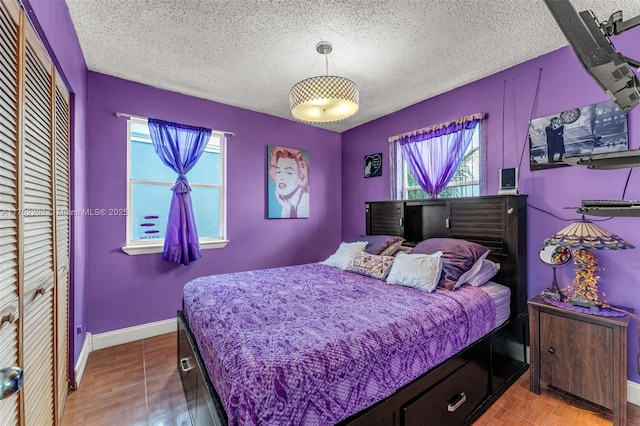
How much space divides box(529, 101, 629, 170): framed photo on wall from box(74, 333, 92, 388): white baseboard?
3784 mm

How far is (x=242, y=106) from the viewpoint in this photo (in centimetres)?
349

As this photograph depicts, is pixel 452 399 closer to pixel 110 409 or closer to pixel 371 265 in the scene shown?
pixel 371 265

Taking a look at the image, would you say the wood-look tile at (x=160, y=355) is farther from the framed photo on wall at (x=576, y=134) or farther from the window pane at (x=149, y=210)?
the framed photo on wall at (x=576, y=134)

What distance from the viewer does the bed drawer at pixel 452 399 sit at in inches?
57.6

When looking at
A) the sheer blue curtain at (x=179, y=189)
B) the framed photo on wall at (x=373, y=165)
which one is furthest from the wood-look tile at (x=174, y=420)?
the framed photo on wall at (x=373, y=165)

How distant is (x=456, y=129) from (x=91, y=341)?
4.10m

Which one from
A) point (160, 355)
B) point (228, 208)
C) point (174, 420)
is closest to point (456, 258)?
point (174, 420)

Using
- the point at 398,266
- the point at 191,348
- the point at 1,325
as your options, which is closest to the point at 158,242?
the point at 191,348

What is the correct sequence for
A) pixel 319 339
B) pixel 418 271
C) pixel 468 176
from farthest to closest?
pixel 468 176, pixel 418 271, pixel 319 339

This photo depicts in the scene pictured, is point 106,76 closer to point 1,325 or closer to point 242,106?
point 242,106

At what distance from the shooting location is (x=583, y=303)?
6.27 ft

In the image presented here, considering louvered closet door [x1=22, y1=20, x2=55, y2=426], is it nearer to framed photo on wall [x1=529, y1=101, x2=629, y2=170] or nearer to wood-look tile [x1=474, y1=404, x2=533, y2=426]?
wood-look tile [x1=474, y1=404, x2=533, y2=426]

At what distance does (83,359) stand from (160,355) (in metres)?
0.56

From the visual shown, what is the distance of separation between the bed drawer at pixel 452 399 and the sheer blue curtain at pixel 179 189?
244cm
